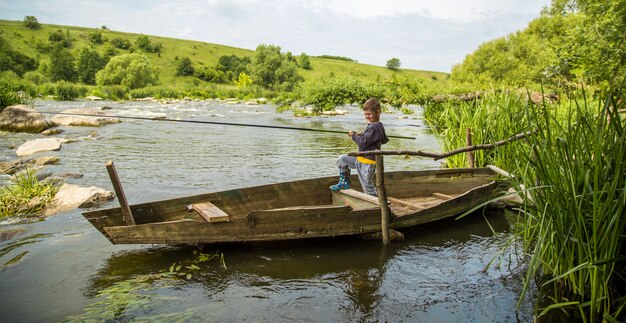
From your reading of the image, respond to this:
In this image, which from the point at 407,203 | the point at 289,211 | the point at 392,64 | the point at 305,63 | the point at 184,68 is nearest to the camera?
the point at 289,211

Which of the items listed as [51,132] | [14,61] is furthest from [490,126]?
[14,61]

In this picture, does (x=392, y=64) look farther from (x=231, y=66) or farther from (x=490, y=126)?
(x=490, y=126)

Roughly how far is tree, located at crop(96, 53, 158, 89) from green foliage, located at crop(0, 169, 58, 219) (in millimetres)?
57208

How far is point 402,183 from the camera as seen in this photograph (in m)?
8.00

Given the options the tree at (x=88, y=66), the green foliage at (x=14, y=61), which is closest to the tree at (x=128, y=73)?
the tree at (x=88, y=66)

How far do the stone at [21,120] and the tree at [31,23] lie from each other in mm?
91738

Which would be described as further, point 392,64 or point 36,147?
point 392,64

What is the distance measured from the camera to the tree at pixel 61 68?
210ft

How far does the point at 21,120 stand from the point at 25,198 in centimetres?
1250

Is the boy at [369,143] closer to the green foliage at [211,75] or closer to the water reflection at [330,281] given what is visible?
the water reflection at [330,281]

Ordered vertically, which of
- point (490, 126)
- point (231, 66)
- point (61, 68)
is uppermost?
point (231, 66)

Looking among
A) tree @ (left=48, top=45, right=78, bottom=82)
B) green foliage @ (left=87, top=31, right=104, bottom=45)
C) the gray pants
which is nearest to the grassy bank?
the gray pants

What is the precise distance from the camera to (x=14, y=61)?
6412 centimetres

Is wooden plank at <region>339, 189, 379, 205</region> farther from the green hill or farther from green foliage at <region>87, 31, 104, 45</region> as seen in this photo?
green foliage at <region>87, 31, 104, 45</region>
